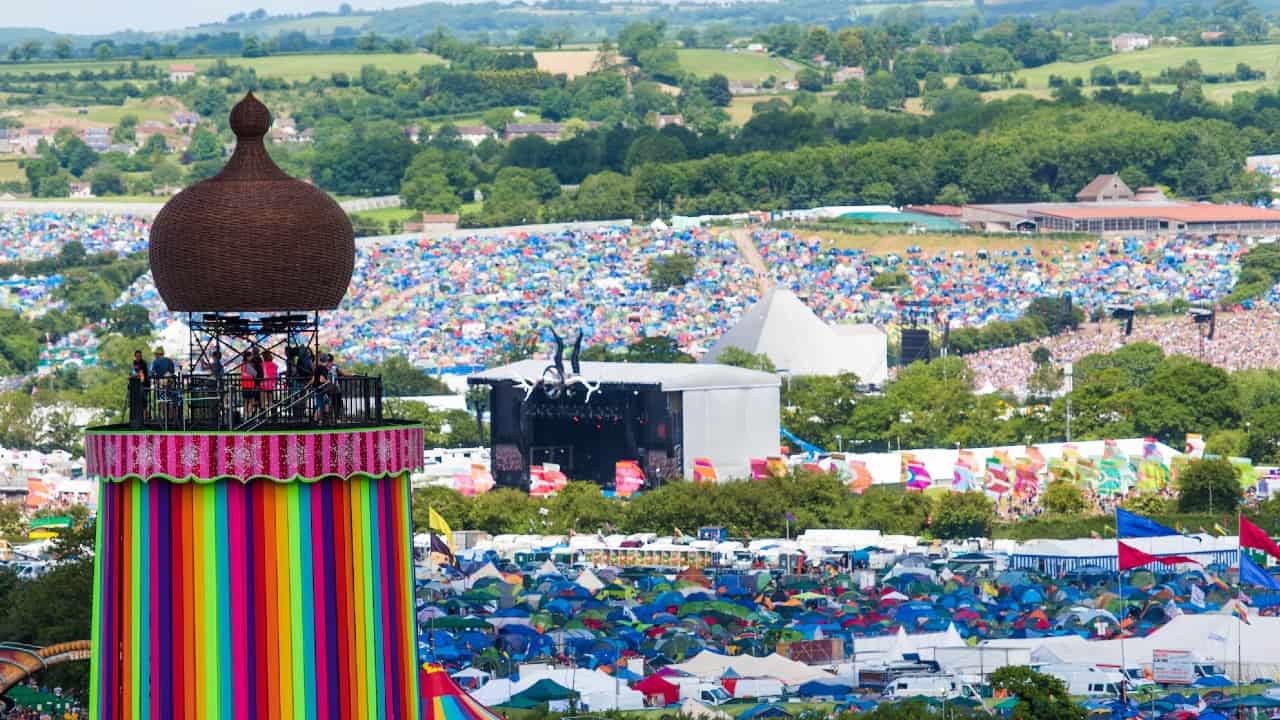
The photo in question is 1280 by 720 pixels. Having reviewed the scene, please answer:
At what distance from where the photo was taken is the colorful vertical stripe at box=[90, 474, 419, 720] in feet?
50.2

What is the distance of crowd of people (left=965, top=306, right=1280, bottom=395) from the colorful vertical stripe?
4622 inches

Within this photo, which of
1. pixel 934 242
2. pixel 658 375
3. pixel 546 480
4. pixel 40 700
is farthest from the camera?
pixel 934 242

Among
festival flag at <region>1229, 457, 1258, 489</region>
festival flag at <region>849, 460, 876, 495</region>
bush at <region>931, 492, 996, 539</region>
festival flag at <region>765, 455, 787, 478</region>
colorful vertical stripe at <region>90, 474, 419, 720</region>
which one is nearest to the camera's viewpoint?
colorful vertical stripe at <region>90, 474, 419, 720</region>

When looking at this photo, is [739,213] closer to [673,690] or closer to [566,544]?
[566,544]

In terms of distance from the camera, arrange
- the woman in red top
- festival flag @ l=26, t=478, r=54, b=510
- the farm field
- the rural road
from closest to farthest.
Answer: the woman in red top
festival flag @ l=26, t=478, r=54, b=510
the rural road
the farm field

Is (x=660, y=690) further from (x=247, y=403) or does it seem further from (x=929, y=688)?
(x=247, y=403)

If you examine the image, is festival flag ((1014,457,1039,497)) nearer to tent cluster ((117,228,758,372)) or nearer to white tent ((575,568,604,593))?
white tent ((575,568,604,593))

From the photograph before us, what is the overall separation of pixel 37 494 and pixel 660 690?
48.4 m

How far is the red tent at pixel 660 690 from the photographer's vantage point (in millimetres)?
51531

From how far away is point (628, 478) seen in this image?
97.4 m

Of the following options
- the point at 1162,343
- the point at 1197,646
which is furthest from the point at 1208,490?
the point at 1162,343

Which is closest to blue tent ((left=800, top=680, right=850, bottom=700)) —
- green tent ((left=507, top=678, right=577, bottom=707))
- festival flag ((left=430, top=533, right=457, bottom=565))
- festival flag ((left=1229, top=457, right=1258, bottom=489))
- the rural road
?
green tent ((left=507, top=678, right=577, bottom=707))

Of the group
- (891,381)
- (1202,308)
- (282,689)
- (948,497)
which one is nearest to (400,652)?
(282,689)

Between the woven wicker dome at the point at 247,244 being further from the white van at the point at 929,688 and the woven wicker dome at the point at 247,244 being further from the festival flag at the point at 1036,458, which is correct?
the festival flag at the point at 1036,458
